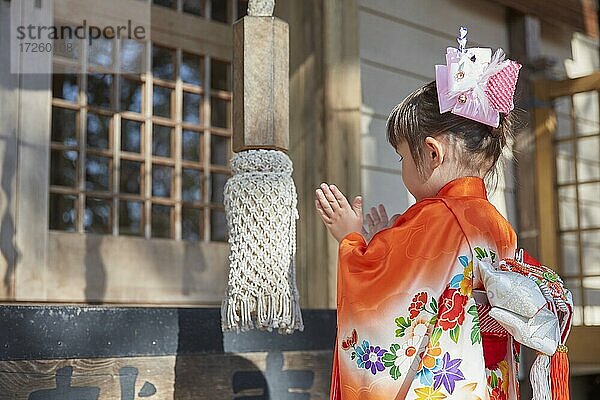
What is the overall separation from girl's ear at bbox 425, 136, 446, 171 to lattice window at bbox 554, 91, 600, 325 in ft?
7.77

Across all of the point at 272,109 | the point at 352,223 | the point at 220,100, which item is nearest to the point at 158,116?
the point at 220,100

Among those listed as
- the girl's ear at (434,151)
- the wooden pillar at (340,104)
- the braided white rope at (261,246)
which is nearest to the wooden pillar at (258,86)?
the braided white rope at (261,246)

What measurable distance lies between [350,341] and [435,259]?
0.80ft

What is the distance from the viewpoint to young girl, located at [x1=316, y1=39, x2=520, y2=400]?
1.73 meters

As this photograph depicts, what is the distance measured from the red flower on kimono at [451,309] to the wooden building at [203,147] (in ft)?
2.64

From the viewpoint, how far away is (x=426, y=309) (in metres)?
1.74

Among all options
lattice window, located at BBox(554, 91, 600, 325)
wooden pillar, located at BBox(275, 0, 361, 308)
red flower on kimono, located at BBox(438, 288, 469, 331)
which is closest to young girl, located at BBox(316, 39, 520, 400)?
red flower on kimono, located at BBox(438, 288, 469, 331)

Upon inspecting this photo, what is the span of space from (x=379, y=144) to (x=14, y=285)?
4.80 feet

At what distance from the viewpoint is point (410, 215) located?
1.82 metres

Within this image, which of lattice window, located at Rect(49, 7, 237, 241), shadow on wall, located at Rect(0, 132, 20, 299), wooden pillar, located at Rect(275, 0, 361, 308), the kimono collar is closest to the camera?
the kimono collar

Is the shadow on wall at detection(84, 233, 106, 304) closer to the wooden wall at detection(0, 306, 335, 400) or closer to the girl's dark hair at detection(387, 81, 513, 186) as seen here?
the wooden wall at detection(0, 306, 335, 400)

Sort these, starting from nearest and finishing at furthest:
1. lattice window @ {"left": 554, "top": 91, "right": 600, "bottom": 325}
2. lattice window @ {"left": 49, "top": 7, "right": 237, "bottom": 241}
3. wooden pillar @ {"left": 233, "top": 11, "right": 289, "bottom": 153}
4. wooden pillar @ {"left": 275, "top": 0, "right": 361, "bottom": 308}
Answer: wooden pillar @ {"left": 233, "top": 11, "right": 289, "bottom": 153}
wooden pillar @ {"left": 275, "top": 0, "right": 361, "bottom": 308}
lattice window @ {"left": 49, "top": 7, "right": 237, "bottom": 241}
lattice window @ {"left": 554, "top": 91, "right": 600, "bottom": 325}

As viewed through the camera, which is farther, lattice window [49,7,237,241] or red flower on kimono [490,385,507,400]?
lattice window [49,7,237,241]

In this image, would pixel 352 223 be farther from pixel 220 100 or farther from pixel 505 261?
pixel 220 100
